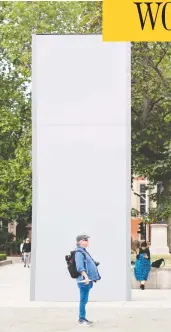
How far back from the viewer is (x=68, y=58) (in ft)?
67.3

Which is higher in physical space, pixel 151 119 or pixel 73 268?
pixel 151 119

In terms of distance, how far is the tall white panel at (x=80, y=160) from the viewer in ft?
66.5

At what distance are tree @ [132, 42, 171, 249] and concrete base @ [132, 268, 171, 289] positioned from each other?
40.5ft

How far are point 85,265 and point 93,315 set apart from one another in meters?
1.93

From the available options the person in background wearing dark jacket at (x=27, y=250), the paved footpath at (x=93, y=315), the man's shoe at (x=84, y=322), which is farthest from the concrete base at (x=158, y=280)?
the person in background wearing dark jacket at (x=27, y=250)

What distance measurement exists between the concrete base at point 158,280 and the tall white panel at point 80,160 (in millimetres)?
5214

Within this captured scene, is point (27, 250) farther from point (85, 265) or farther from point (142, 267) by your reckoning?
point (85, 265)

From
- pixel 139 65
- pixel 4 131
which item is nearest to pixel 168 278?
pixel 139 65

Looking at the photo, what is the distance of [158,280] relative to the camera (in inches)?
1008

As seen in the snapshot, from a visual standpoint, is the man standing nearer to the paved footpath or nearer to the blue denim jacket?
the blue denim jacket

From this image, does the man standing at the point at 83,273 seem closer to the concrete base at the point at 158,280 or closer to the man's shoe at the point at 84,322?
the man's shoe at the point at 84,322

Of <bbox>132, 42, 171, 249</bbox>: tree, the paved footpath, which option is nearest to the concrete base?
the paved footpath

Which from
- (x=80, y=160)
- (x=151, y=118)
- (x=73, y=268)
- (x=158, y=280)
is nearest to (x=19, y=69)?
(x=151, y=118)

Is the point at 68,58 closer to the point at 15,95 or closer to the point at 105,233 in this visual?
the point at 105,233
